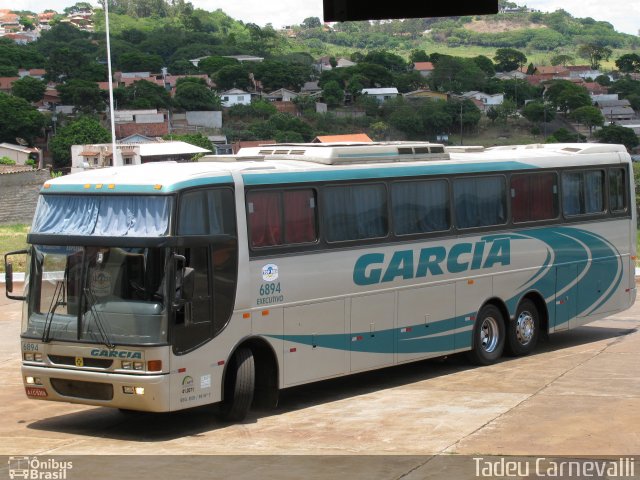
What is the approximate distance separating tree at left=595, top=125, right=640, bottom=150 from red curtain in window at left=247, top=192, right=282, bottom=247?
7842cm

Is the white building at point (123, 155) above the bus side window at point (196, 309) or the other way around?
above

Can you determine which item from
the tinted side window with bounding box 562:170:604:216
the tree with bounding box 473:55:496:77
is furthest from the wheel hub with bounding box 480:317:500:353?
the tree with bounding box 473:55:496:77

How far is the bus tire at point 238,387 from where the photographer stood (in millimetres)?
12672

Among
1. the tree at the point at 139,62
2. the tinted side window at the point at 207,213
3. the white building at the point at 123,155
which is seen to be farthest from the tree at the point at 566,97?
the tinted side window at the point at 207,213

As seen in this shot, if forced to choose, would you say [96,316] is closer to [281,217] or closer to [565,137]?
[281,217]

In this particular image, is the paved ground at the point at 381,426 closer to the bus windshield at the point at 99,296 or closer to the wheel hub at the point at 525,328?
the wheel hub at the point at 525,328

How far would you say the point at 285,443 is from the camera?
11.7 m

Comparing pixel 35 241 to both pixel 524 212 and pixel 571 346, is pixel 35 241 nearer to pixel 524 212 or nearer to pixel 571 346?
pixel 524 212

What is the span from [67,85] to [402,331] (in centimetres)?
14737

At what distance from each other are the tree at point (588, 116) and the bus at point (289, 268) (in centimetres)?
8535

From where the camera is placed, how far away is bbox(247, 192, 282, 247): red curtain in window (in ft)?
42.8

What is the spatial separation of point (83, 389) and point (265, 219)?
269 cm

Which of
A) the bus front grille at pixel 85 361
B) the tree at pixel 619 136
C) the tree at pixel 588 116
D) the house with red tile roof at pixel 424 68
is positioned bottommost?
the bus front grille at pixel 85 361

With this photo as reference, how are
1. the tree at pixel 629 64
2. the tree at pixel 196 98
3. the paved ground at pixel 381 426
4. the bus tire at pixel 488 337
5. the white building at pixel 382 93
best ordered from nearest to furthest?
the paved ground at pixel 381 426 < the bus tire at pixel 488 337 < the white building at pixel 382 93 < the tree at pixel 196 98 < the tree at pixel 629 64
